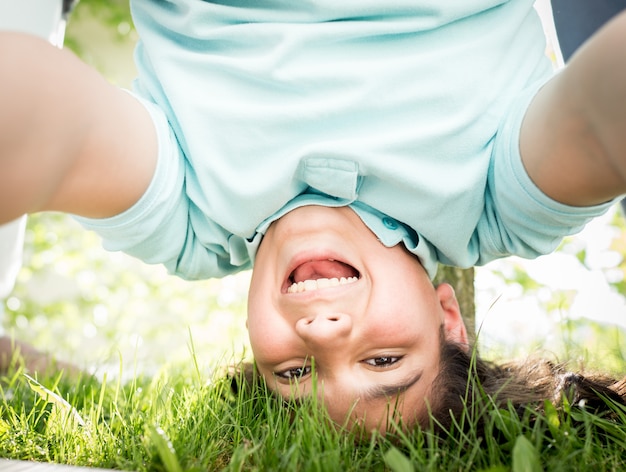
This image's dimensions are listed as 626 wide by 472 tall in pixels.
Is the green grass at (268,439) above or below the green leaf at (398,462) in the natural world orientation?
below

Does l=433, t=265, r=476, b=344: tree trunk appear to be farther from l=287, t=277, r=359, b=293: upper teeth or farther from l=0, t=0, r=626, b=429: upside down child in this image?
l=287, t=277, r=359, b=293: upper teeth

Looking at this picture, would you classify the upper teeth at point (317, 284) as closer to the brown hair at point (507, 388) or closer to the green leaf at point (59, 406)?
the brown hair at point (507, 388)

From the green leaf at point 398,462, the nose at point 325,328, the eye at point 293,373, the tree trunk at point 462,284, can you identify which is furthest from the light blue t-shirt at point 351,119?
the tree trunk at point 462,284

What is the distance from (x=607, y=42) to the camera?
127 centimetres

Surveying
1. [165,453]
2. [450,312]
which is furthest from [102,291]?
[165,453]

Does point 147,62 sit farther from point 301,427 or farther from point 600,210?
point 600,210

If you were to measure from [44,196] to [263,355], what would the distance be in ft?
2.10

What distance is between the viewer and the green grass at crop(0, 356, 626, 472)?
1.37m

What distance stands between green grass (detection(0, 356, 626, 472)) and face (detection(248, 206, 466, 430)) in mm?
85

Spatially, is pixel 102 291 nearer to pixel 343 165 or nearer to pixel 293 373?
pixel 293 373

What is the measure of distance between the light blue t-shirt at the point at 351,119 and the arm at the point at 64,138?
0.09m

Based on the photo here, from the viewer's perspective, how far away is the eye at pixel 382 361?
171 cm

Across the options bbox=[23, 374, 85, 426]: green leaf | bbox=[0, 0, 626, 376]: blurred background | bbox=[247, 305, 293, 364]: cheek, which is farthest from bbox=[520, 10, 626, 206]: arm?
bbox=[0, 0, 626, 376]: blurred background

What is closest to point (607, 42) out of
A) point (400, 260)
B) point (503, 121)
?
point (503, 121)
